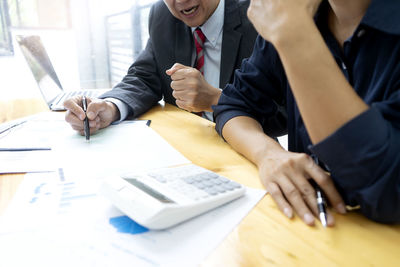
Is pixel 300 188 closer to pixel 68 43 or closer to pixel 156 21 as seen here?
pixel 156 21

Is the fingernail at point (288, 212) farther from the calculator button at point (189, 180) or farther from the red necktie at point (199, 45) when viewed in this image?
the red necktie at point (199, 45)

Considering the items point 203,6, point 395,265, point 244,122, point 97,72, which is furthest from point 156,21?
point 97,72

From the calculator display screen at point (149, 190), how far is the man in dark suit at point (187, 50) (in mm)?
570

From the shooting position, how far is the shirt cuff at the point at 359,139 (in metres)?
0.37

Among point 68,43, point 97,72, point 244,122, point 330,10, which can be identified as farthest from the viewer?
point 97,72

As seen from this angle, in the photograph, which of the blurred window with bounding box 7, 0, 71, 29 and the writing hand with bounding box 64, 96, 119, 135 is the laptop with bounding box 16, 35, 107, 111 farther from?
the blurred window with bounding box 7, 0, 71, 29

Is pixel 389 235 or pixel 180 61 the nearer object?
pixel 389 235

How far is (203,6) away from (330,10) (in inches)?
26.7

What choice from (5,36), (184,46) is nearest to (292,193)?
(184,46)

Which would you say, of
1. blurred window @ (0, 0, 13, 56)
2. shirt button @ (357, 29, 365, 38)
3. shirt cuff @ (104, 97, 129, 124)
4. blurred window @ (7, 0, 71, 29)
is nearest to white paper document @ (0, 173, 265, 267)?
shirt button @ (357, 29, 365, 38)

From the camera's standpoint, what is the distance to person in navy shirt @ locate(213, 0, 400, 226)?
1.23ft

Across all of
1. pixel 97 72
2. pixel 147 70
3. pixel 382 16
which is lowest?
pixel 97 72

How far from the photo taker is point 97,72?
2.65 metres

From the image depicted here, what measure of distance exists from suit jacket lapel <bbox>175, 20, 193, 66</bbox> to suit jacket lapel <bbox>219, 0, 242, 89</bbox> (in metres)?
0.15
